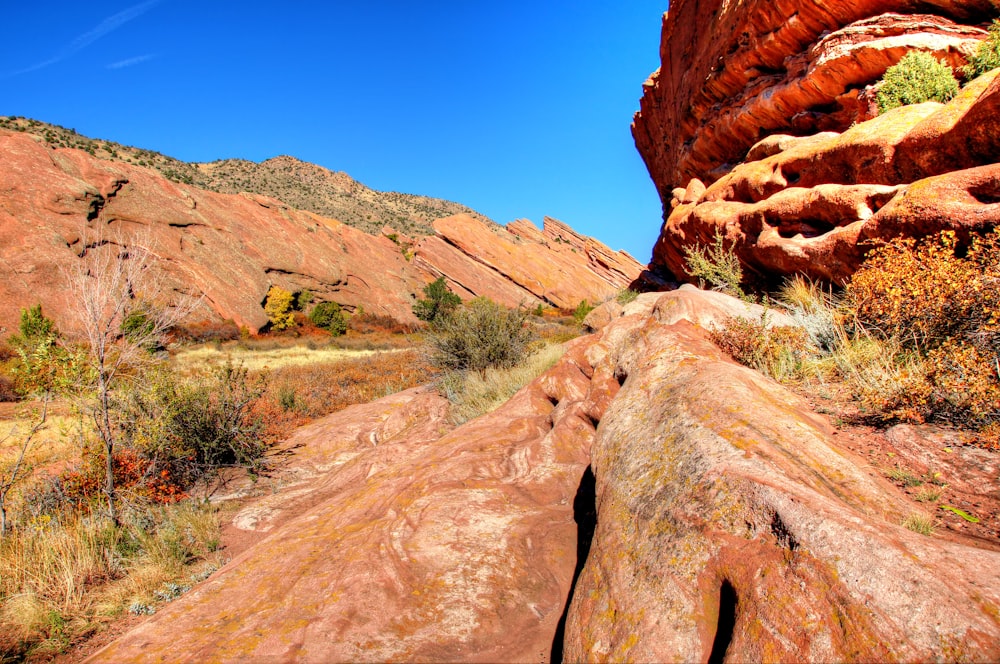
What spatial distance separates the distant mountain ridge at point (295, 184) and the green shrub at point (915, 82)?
134 feet

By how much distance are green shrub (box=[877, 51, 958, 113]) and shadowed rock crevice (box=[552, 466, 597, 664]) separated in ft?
29.6

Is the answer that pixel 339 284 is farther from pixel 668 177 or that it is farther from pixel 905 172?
pixel 905 172

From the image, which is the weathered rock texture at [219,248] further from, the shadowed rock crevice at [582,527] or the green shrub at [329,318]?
the shadowed rock crevice at [582,527]

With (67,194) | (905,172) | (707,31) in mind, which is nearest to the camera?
(905,172)

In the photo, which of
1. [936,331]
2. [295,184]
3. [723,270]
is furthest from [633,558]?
[295,184]

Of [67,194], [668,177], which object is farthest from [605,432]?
[67,194]

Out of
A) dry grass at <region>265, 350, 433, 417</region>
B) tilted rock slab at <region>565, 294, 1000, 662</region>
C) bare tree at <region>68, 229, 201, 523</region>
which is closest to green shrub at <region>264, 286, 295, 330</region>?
dry grass at <region>265, 350, 433, 417</region>

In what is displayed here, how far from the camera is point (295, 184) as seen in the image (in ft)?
195

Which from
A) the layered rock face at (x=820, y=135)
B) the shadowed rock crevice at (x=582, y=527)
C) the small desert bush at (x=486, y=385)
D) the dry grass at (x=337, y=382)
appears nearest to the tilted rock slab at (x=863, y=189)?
the layered rock face at (x=820, y=135)

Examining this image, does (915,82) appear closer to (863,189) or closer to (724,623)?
(863,189)

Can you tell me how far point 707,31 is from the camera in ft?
45.2

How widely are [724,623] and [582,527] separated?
4.25ft

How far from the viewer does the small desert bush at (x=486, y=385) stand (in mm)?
7094

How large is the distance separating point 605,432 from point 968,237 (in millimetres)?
4482
